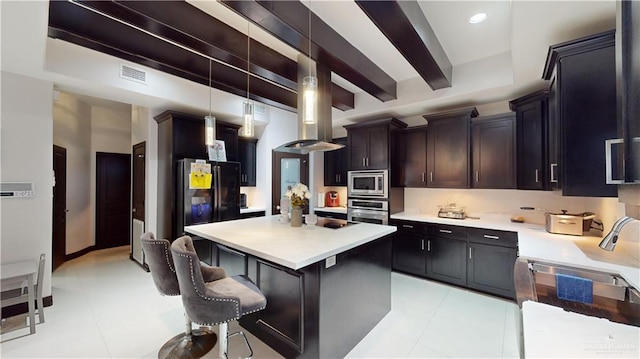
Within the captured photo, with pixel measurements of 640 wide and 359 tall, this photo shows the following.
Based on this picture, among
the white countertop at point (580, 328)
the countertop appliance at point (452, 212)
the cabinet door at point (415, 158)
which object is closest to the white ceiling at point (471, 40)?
the cabinet door at point (415, 158)

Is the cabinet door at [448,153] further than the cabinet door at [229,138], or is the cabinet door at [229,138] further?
the cabinet door at [229,138]

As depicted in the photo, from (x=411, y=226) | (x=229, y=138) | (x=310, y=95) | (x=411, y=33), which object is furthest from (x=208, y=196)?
(x=411, y=33)

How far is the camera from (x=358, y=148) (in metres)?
4.48

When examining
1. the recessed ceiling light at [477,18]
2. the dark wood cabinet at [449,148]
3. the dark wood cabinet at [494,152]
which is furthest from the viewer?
the dark wood cabinet at [449,148]

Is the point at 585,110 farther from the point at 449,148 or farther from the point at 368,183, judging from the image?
the point at 368,183

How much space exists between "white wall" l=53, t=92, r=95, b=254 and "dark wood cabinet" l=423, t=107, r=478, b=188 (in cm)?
615

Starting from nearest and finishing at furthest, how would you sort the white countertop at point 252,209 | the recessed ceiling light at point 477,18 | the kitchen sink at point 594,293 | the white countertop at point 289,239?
the kitchen sink at point 594,293 < the white countertop at point 289,239 < the recessed ceiling light at point 477,18 < the white countertop at point 252,209

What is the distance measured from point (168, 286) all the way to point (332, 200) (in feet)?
12.2

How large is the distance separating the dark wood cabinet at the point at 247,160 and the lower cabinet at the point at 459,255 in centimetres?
292

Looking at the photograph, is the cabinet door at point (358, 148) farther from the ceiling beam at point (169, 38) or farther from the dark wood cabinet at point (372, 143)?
the ceiling beam at point (169, 38)

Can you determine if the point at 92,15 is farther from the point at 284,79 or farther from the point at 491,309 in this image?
the point at 491,309

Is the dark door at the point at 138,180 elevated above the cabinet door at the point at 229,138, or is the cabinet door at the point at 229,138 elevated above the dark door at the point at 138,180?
the cabinet door at the point at 229,138

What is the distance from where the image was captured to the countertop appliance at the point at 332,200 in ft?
17.6

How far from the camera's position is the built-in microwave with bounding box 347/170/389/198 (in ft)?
13.4
